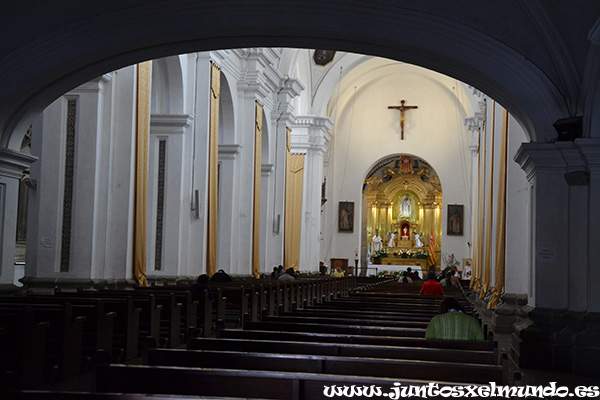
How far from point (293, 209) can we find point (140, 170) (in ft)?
43.7

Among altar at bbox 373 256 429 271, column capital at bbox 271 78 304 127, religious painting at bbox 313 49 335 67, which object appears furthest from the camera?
altar at bbox 373 256 429 271

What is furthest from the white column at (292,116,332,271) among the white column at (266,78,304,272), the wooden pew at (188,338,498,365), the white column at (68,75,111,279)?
the wooden pew at (188,338,498,365)

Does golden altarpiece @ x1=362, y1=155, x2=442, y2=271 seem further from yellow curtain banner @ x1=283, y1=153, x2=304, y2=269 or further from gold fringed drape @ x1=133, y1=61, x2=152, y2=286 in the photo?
gold fringed drape @ x1=133, y1=61, x2=152, y2=286

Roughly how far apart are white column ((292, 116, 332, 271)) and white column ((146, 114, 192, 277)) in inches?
464

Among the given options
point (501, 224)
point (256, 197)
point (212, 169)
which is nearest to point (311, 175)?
point (256, 197)

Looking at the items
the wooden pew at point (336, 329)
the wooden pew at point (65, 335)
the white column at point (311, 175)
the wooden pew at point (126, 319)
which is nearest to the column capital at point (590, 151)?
the wooden pew at point (336, 329)

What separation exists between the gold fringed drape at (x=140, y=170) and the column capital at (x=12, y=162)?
3026 millimetres

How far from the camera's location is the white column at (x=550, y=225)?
675cm

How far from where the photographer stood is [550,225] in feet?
22.2

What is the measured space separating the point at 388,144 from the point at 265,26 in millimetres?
24118

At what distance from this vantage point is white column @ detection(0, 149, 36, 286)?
7.59 metres

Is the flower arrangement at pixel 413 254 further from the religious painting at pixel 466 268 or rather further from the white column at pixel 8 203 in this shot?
the white column at pixel 8 203

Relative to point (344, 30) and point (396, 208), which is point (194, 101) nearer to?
point (344, 30)

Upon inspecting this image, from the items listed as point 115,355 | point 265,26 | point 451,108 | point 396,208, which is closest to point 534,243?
point 265,26
